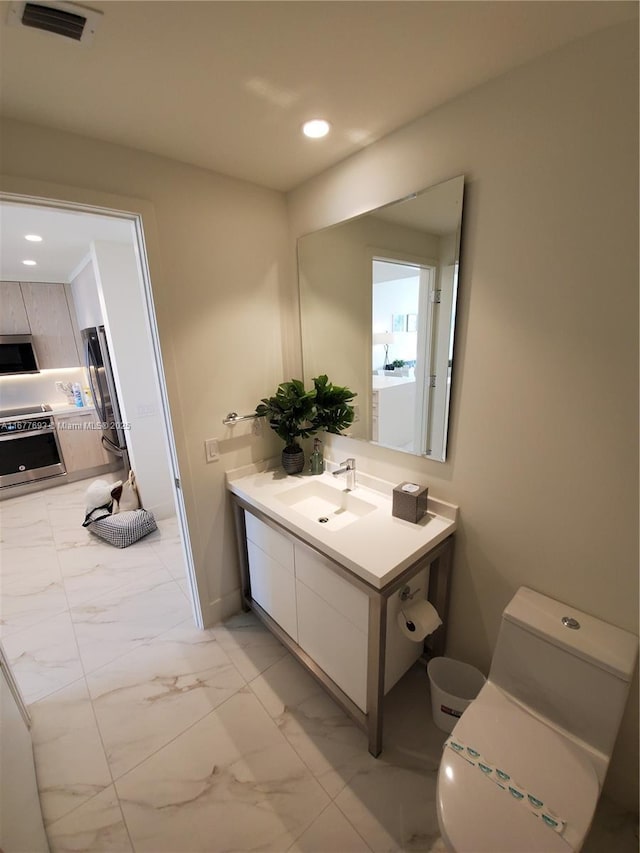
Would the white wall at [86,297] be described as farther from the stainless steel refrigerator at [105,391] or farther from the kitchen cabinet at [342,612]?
the kitchen cabinet at [342,612]

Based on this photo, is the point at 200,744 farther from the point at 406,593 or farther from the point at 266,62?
the point at 266,62

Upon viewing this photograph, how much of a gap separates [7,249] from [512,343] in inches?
155

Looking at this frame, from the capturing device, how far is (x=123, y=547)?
291 cm

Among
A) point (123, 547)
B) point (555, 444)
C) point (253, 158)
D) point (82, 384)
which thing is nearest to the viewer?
point (555, 444)

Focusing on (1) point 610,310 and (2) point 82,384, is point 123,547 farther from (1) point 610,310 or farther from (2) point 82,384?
(1) point 610,310

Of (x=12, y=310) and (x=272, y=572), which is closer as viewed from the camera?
(x=272, y=572)

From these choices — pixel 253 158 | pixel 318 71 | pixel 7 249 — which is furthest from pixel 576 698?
pixel 7 249

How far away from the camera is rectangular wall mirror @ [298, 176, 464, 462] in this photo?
137cm

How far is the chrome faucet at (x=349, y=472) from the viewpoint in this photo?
5.98 ft

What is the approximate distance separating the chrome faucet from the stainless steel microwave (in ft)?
14.4

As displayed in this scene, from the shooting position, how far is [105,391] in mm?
3609

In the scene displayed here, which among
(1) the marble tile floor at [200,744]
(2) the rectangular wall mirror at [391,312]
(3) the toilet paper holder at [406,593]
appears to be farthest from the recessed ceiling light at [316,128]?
(1) the marble tile floor at [200,744]

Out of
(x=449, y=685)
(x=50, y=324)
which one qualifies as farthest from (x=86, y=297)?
(x=449, y=685)

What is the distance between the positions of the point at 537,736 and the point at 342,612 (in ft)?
2.32
